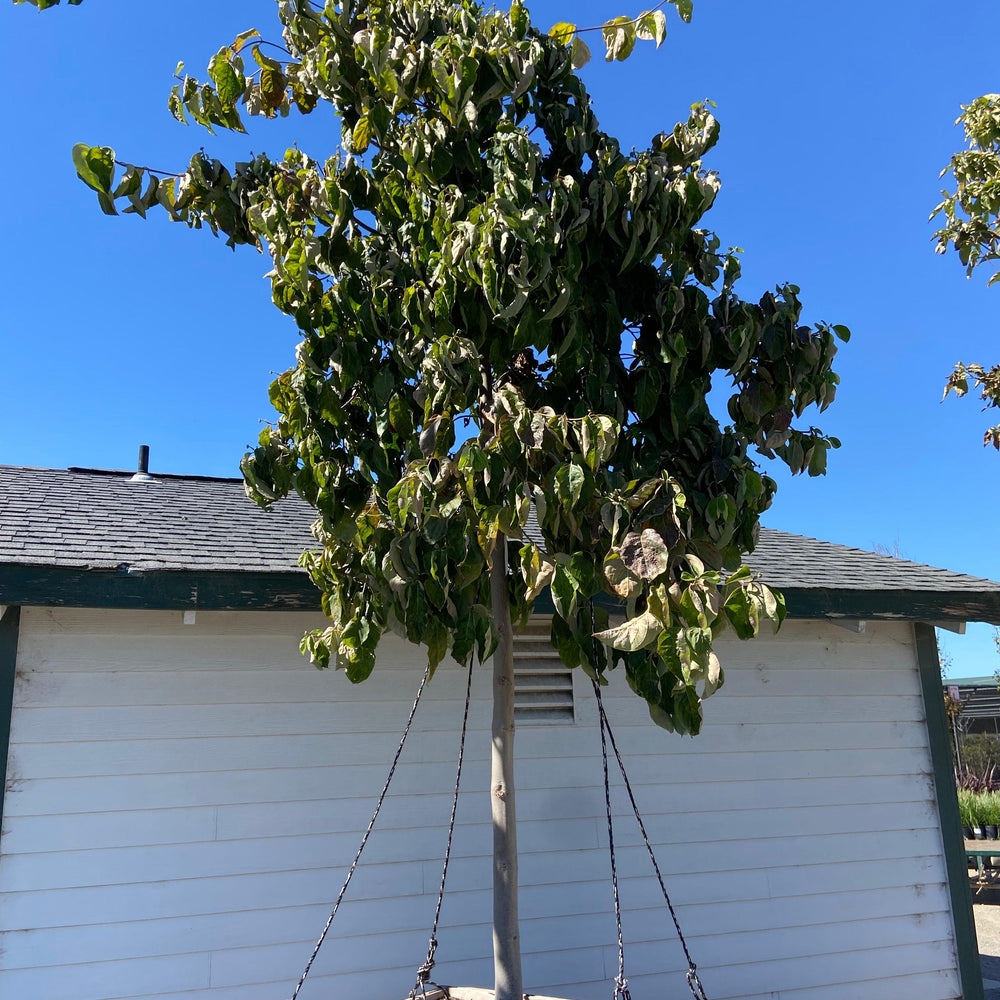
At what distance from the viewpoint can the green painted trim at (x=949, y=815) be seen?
6371mm

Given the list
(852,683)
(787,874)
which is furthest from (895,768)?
(787,874)

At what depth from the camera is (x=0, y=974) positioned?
452 centimetres

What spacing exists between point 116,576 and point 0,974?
191cm

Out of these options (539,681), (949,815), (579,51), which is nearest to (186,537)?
(539,681)

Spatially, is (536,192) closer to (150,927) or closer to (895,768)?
(150,927)

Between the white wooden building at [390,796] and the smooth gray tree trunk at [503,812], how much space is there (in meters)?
1.49

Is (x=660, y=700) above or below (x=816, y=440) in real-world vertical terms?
below

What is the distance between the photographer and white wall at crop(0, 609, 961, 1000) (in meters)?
4.81

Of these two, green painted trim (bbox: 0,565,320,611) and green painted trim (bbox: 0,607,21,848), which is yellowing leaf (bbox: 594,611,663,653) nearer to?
green painted trim (bbox: 0,565,320,611)

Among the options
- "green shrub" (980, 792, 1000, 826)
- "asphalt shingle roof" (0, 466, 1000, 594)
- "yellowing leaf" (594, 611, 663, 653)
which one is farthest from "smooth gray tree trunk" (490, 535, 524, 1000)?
"green shrub" (980, 792, 1000, 826)

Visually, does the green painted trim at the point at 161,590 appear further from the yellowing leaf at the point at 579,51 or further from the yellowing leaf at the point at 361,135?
the yellowing leaf at the point at 579,51

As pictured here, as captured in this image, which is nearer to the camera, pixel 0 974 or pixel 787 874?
pixel 0 974

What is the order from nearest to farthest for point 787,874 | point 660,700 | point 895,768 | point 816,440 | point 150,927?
point 660,700 < point 816,440 < point 150,927 < point 787,874 < point 895,768

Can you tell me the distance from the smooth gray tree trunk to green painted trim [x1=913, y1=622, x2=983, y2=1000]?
13.5 feet
